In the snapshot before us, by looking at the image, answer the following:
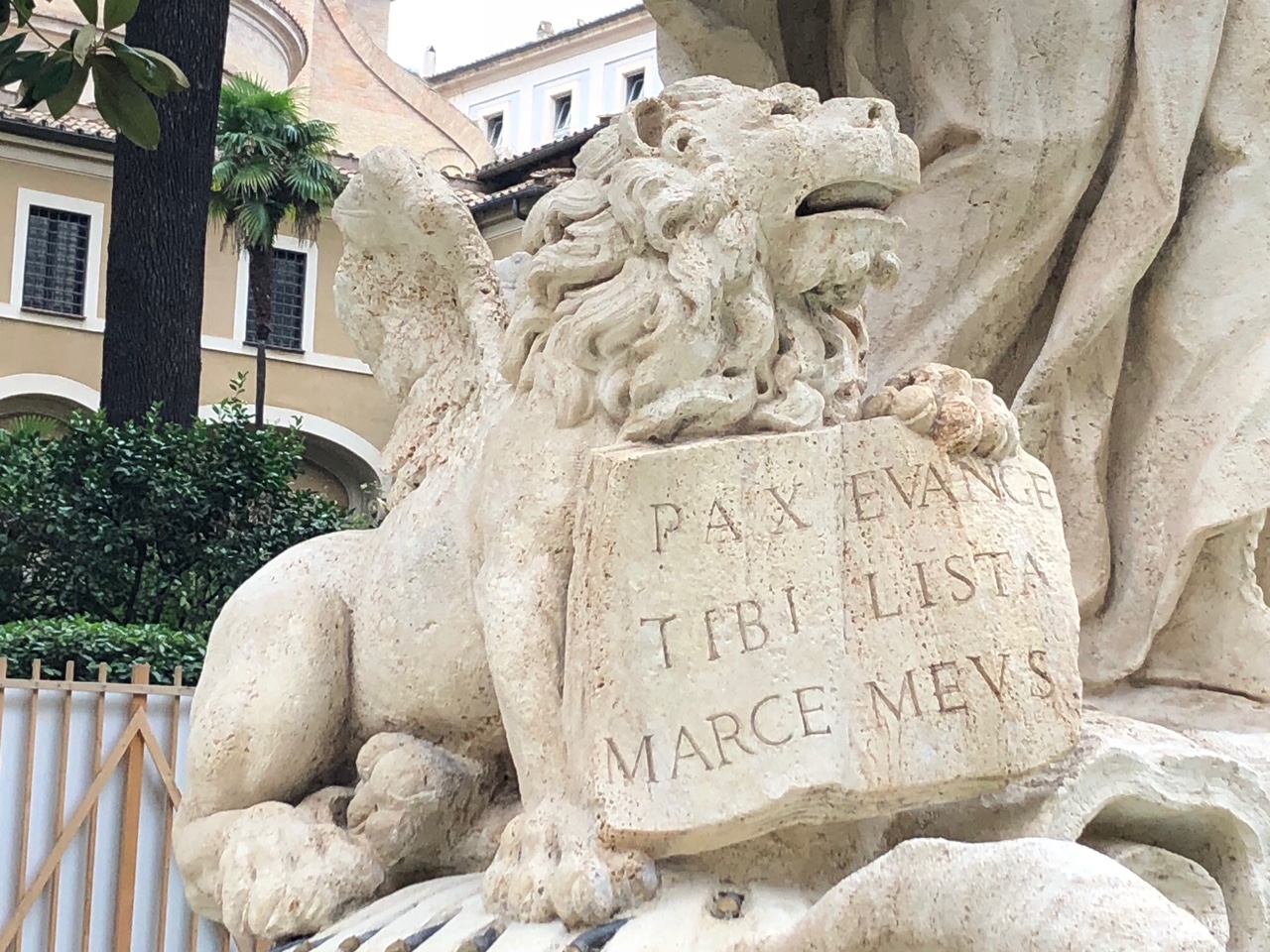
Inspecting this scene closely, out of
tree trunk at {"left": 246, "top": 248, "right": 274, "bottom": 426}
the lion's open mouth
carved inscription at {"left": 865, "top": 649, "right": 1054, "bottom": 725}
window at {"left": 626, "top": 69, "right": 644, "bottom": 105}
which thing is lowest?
carved inscription at {"left": 865, "top": 649, "right": 1054, "bottom": 725}

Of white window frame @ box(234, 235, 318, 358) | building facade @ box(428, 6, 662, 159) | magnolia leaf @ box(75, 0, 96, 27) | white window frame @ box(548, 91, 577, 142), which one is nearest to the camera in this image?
magnolia leaf @ box(75, 0, 96, 27)

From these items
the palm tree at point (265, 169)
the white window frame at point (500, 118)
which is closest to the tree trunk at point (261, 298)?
the palm tree at point (265, 169)

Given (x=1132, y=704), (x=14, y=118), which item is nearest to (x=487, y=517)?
(x=1132, y=704)

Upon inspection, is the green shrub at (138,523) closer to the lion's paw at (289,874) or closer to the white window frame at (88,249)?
the lion's paw at (289,874)

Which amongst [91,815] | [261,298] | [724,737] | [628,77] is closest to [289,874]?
[724,737]

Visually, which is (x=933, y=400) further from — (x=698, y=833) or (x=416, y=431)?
(x=416, y=431)

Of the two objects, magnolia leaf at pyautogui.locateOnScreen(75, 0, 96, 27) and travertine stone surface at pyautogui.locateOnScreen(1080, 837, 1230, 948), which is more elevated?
magnolia leaf at pyautogui.locateOnScreen(75, 0, 96, 27)

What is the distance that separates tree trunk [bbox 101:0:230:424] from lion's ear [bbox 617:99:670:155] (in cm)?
668

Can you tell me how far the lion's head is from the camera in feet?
7.97

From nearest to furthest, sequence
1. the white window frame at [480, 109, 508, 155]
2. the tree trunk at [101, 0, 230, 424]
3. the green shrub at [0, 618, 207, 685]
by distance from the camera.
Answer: the green shrub at [0, 618, 207, 685] → the tree trunk at [101, 0, 230, 424] → the white window frame at [480, 109, 508, 155]

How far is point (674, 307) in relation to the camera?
2.41m

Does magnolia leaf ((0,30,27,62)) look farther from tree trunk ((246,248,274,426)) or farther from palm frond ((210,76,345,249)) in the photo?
tree trunk ((246,248,274,426))

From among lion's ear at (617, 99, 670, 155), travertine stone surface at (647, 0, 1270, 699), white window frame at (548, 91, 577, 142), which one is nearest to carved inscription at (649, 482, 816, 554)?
A: lion's ear at (617, 99, 670, 155)

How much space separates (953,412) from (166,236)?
7160mm
